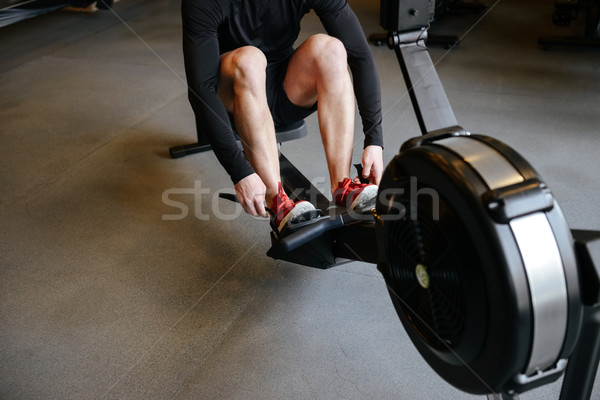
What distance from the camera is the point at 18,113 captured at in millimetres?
2857

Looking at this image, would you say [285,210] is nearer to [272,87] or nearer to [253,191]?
[253,191]

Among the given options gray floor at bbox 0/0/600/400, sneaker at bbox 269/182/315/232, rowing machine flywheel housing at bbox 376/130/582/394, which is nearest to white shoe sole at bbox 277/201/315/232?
sneaker at bbox 269/182/315/232

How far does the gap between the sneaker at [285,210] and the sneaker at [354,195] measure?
9 cm

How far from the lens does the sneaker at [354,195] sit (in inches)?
56.0

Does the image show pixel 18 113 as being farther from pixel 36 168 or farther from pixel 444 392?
pixel 444 392

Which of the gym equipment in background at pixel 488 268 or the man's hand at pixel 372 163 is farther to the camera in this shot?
the man's hand at pixel 372 163

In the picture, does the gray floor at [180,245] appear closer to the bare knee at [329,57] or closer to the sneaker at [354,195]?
the sneaker at [354,195]

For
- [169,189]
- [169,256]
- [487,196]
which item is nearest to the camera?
[487,196]

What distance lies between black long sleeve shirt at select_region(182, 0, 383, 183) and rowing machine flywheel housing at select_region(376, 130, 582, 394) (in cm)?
60

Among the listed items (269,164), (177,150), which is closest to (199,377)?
(269,164)

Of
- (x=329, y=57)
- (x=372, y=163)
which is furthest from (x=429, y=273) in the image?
(x=329, y=57)

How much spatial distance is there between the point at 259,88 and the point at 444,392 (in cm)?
88

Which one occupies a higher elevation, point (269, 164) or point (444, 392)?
point (269, 164)

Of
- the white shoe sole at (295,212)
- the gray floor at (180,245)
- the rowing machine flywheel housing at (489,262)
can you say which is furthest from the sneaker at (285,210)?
the rowing machine flywheel housing at (489,262)
